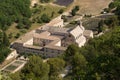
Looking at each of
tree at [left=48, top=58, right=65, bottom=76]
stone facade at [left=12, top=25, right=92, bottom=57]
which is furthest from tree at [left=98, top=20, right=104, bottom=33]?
tree at [left=48, top=58, right=65, bottom=76]

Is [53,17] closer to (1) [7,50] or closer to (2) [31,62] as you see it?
(1) [7,50]

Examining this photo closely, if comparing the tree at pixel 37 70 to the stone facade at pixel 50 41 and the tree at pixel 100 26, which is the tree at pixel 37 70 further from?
the tree at pixel 100 26

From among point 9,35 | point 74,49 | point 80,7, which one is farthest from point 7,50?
point 80,7

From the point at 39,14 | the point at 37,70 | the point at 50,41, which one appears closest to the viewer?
the point at 37,70

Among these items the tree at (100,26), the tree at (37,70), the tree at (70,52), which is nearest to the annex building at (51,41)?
the tree at (100,26)

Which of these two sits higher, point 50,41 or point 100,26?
point 100,26

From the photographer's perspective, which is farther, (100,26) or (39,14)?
(39,14)

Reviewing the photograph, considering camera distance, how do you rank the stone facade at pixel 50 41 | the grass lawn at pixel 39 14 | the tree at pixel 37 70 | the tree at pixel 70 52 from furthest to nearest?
the grass lawn at pixel 39 14
the stone facade at pixel 50 41
the tree at pixel 70 52
the tree at pixel 37 70

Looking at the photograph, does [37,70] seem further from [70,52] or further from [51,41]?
[51,41]

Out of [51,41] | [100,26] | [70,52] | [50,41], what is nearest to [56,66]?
[70,52]

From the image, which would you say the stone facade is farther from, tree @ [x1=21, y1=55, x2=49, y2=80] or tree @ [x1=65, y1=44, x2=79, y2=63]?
tree @ [x1=21, y1=55, x2=49, y2=80]
